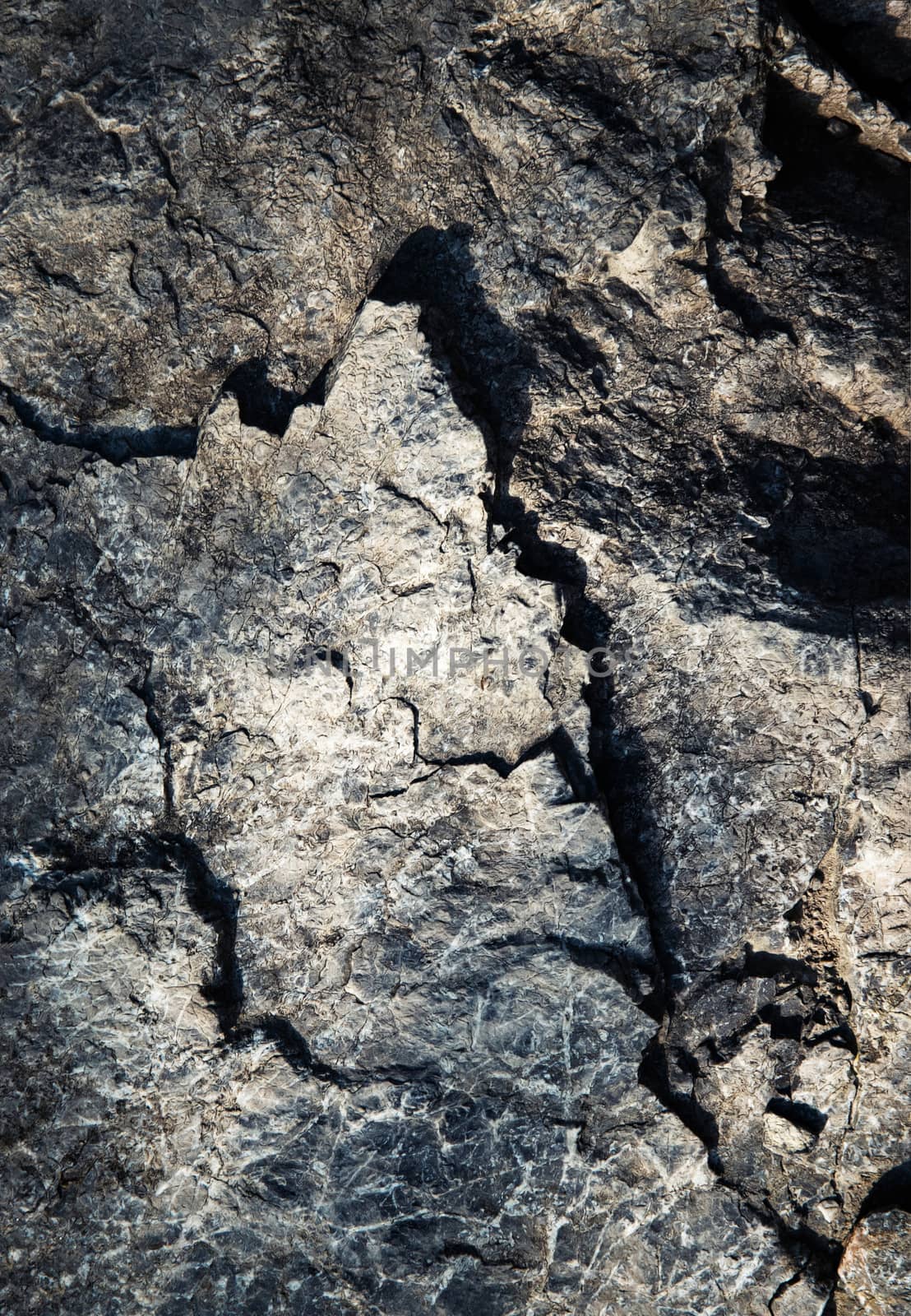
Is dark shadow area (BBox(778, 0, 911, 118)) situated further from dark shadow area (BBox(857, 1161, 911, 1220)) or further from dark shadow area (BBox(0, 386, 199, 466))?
dark shadow area (BBox(857, 1161, 911, 1220))

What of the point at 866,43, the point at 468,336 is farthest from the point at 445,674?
the point at 866,43

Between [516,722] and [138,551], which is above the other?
[516,722]

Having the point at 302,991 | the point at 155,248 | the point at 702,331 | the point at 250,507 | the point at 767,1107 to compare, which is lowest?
the point at 302,991

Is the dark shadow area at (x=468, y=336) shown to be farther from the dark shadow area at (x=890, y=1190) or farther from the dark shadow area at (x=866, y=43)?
the dark shadow area at (x=890, y=1190)

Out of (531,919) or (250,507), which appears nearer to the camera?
(531,919)

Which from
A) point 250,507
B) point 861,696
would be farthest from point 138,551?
point 861,696

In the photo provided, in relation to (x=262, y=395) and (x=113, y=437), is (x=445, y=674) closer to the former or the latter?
(x=262, y=395)

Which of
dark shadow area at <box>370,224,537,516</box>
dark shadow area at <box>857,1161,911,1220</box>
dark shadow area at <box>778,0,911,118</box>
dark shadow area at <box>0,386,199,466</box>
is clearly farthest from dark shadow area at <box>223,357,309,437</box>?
dark shadow area at <box>857,1161,911,1220</box>

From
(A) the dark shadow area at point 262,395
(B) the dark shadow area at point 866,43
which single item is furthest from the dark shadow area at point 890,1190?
(B) the dark shadow area at point 866,43

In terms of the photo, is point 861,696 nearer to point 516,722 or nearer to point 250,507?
point 516,722
